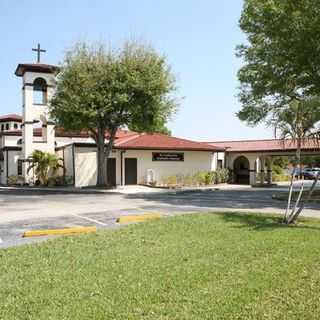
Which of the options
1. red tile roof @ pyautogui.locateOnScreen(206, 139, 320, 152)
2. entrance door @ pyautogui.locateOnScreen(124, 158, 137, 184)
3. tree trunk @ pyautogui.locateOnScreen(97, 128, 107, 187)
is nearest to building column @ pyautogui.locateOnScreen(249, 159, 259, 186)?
red tile roof @ pyautogui.locateOnScreen(206, 139, 320, 152)

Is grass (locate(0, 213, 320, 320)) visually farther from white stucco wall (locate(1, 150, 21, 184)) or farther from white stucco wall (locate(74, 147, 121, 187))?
white stucco wall (locate(1, 150, 21, 184))

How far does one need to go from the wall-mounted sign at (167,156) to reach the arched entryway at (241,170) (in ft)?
21.4

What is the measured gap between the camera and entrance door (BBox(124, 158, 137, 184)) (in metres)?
33.0

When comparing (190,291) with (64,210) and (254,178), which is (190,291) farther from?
(254,178)

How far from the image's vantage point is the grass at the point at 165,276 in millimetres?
4895

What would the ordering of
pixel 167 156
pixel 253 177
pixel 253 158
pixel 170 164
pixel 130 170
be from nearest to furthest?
1. pixel 130 170
2. pixel 167 156
3. pixel 170 164
4. pixel 253 177
5. pixel 253 158

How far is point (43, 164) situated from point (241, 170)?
1782cm

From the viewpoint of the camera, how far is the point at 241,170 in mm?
39438

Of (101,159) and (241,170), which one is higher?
(101,159)

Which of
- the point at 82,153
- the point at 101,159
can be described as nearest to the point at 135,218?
the point at 101,159

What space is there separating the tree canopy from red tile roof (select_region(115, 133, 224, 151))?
9.80m

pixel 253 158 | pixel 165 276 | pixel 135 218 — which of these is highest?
pixel 253 158

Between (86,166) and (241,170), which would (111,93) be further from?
(241,170)

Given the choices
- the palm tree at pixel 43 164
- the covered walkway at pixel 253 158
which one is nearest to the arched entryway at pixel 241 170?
the covered walkway at pixel 253 158
